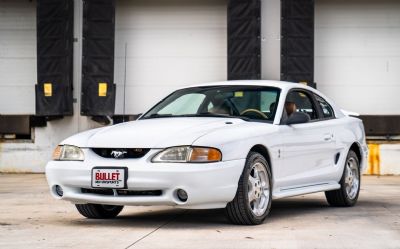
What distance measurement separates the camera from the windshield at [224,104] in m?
9.02

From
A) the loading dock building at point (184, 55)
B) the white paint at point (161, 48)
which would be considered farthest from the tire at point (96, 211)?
the white paint at point (161, 48)

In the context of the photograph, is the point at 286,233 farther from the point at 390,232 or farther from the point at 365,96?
the point at 365,96

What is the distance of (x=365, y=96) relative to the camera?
18703mm

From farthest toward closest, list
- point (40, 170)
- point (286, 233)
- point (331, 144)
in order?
point (40, 170) → point (331, 144) → point (286, 233)

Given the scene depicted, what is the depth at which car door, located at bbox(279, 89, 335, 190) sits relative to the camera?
8.95 meters

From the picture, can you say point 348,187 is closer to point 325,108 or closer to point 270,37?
point 325,108

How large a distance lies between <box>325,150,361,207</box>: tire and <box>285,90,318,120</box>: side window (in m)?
0.72

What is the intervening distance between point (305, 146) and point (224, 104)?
37.4 inches

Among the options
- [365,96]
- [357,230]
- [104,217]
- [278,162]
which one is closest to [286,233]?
[357,230]

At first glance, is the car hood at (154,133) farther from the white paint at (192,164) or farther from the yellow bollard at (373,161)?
the yellow bollard at (373,161)

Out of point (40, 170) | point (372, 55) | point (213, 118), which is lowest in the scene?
point (40, 170)

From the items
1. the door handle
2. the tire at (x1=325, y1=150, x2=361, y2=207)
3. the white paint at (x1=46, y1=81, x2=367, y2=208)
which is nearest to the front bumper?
the white paint at (x1=46, y1=81, x2=367, y2=208)

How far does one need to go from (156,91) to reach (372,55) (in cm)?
454

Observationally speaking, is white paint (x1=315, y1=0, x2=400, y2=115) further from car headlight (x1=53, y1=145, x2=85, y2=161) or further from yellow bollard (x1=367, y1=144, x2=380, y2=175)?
car headlight (x1=53, y1=145, x2=85, y2=161)
